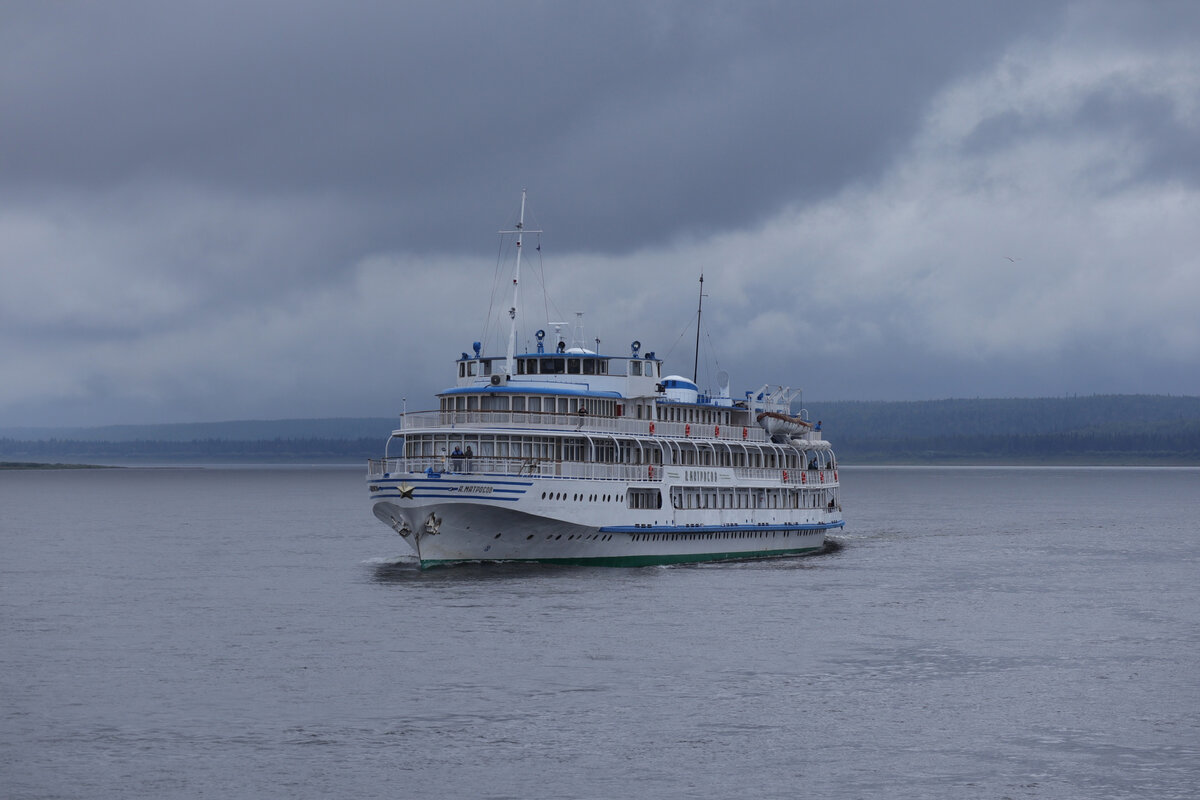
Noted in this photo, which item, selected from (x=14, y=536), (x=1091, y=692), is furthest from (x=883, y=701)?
(x=14, y=536)

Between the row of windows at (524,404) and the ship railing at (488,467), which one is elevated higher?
the row of windows at (524,404)

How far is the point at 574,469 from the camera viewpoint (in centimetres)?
6719

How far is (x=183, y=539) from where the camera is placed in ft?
368

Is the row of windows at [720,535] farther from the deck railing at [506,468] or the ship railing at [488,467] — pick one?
the ship railing at [488,467]

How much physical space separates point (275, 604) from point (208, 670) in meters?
17.9

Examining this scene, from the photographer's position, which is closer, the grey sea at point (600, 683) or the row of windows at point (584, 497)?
the grey sea at point (600, 683)

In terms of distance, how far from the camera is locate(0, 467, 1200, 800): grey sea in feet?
106

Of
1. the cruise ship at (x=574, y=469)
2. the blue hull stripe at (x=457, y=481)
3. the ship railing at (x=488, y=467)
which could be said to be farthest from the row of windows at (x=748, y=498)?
the blue hull stripe at (x=457, y=481)

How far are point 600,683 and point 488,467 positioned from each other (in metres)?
24.6

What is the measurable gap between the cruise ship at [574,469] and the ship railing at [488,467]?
8 centimetres

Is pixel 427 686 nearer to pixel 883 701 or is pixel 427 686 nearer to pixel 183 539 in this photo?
pixel 883 701

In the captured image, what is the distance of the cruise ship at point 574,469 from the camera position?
65.3m

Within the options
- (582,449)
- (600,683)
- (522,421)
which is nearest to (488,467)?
(522,421)

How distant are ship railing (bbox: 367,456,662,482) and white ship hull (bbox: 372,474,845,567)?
530 millimetres
